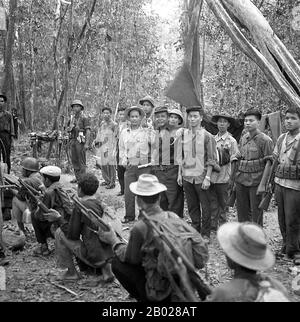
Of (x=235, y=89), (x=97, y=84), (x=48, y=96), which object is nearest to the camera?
(x=235, y=89)

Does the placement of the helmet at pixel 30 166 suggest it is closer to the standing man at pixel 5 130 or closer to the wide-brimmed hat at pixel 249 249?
the standing man at pixel 5 130

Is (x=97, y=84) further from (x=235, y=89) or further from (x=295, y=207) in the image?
(x=295, y=207)

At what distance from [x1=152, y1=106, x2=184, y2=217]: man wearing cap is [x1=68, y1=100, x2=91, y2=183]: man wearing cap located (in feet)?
11.5

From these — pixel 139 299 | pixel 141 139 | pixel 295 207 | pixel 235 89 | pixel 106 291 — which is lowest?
pixel 106 291

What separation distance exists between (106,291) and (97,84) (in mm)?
17996

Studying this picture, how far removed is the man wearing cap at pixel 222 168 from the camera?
602cm

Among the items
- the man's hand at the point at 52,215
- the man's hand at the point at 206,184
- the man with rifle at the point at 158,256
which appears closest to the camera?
the man with rifle at the point at 158,256

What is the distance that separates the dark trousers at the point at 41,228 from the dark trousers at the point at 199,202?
6.74 ft

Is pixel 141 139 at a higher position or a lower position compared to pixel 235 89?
lower

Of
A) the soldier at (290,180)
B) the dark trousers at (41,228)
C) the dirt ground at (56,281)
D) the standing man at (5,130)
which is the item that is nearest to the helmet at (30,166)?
the dark trousers at (41,228)

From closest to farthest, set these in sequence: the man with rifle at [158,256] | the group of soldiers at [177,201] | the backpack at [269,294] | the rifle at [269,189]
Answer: the backpack at [269,294], the group of soldiers at [177,201], the man with rifle at [158,256], the rifle at [269,189]

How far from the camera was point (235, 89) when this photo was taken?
12391 mm

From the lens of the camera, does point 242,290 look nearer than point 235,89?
Yes

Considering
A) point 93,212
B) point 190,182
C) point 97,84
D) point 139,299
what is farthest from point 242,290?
point 97,84
